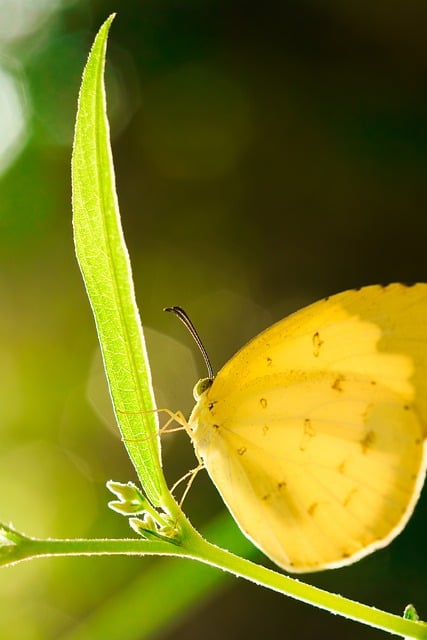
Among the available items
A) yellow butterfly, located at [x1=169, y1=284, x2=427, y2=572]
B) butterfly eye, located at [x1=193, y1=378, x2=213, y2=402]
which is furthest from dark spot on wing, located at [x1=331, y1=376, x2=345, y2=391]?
butterfly eye, located at [x1=193, y1=378, x2=213, y2=402]

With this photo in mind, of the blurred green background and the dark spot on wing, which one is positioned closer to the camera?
the dark spot on wing

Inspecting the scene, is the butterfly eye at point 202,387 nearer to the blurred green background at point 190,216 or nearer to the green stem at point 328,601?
the green stem at point 328,601

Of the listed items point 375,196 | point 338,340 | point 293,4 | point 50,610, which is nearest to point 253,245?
point 375,196

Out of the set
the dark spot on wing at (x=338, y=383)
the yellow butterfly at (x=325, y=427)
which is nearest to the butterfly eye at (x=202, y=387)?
the yellow butterfly at (x=325, y=427)

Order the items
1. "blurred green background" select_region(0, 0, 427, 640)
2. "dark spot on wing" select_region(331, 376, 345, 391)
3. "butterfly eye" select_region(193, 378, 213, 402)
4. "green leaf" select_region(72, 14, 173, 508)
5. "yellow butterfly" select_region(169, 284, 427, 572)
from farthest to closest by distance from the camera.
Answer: "blurred green background" select_region(0, 0, 427, 640) < "butterfly eye" select_region(193, 378, 213, 402) < "dark spot on wing" select_region(331, 376, 345, 391) < "yellow butterfly" select_region(169, 284, 427, 572) < "green leaf" select_region(72, 14, 173, 508)

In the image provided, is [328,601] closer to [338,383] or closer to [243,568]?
[243,568]

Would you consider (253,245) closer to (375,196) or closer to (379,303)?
(375,196)

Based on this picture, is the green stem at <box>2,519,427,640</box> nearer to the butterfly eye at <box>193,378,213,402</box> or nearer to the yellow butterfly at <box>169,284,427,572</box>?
the yellow butterfly at <box>169,284,427,572</box>
